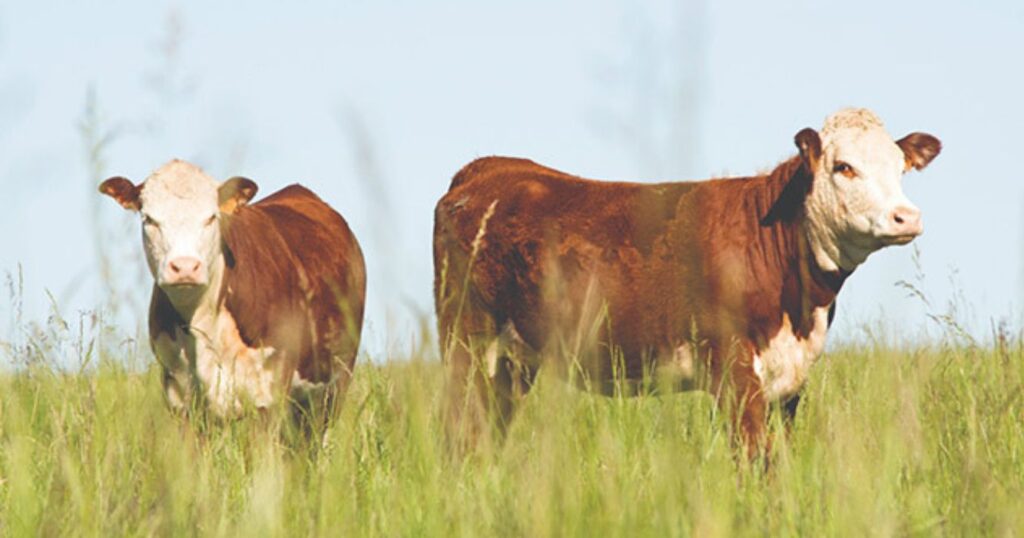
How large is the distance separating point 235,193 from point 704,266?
2.52 m

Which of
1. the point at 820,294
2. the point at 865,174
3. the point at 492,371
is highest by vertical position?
the point at 865,174

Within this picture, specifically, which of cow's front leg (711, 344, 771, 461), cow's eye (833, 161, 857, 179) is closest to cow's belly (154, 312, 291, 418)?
cow's front leg (711, 344, 771, 461)

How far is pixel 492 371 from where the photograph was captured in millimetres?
8422

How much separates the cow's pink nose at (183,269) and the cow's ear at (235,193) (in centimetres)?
69

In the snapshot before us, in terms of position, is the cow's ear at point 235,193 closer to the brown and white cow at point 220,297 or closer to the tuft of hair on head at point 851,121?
the brown and white cow at point 220,297

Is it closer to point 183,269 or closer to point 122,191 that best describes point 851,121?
point 183,269

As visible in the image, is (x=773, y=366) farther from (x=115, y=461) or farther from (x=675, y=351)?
(x=115, y=461)

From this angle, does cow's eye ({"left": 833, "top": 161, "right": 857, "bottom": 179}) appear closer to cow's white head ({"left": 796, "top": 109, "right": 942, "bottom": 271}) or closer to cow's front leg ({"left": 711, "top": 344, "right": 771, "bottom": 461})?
cow's white head ({"left": 796, "top": 109, "right": 942, "bottom": 271})

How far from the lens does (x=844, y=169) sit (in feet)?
23.2

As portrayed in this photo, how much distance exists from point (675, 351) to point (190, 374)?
255 centimetres

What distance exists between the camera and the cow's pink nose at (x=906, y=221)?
6.70 meters

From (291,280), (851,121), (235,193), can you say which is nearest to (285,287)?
(291,280)

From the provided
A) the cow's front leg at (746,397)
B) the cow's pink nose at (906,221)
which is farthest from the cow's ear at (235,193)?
the cow's pink nose at (906,221)

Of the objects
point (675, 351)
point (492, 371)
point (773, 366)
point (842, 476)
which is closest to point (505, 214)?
point (492, 371)
